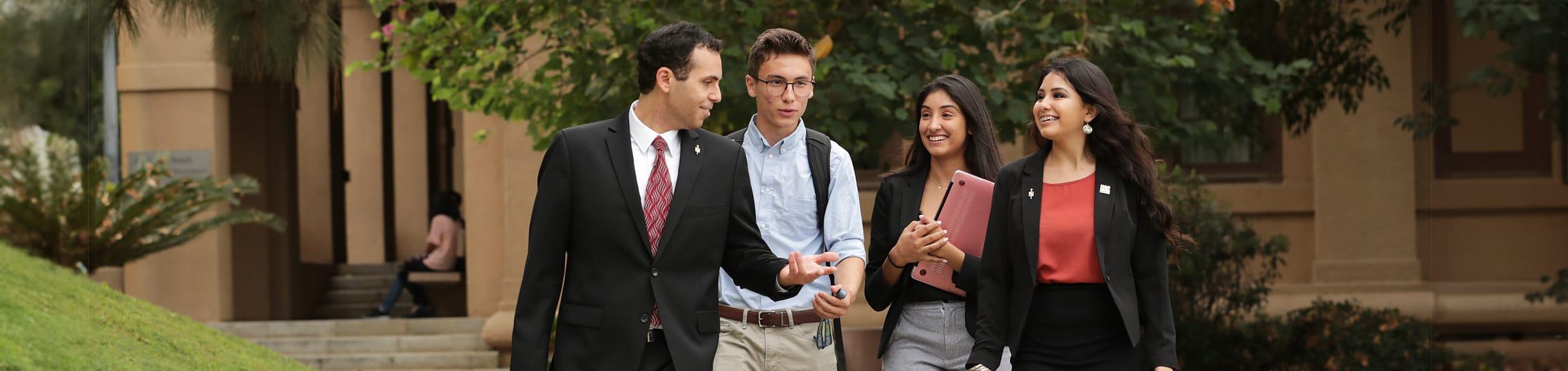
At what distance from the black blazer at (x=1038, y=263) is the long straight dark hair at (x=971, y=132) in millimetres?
448

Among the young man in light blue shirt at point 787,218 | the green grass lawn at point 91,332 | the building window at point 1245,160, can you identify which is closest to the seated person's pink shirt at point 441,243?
the green grass lawn at point 91,332

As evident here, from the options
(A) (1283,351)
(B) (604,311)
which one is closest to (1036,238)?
(B) (604,311)

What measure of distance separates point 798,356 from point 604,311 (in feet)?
2.46

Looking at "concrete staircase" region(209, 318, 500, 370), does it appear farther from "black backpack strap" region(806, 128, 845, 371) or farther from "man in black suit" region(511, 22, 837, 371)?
"man in black suit" region(511, 22, 837, 371)

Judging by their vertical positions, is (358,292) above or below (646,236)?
below

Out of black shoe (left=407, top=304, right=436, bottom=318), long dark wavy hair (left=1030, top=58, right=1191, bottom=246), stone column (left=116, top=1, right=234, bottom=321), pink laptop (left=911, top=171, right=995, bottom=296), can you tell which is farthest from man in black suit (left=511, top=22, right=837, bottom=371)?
black shoe (left=407, top=304, right=436, bottom=318)

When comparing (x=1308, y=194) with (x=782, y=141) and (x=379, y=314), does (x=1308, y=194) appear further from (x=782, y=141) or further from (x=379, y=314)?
(x=379, y=314)

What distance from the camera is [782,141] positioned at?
175 inches

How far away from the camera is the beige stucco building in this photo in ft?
31.8

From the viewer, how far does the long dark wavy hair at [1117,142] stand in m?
4.12

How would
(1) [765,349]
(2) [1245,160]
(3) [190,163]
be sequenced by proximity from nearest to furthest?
(1) [765,349], (2) [1245,160], (3) [190,163]

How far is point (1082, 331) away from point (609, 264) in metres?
1.30

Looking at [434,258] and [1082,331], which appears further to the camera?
[434,258]

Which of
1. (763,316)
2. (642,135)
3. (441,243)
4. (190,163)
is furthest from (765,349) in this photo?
(441,243)
